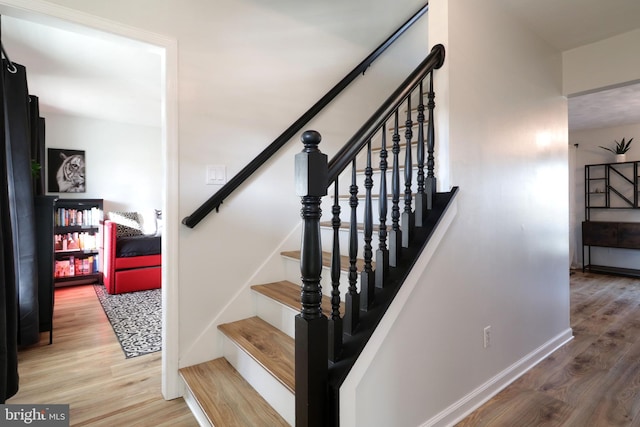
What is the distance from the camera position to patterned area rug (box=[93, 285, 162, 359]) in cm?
252

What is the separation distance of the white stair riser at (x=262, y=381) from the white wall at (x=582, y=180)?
6530 mm

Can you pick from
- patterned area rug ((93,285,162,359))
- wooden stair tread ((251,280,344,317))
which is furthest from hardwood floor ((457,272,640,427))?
patterned area rug ((93,285,162,359))

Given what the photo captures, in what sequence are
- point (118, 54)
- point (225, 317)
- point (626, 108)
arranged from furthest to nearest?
1. point (626, 108)
2. point (118, 54)
3. point (225, 317)

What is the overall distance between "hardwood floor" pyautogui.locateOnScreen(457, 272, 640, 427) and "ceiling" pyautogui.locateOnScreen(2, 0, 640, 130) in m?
2.38

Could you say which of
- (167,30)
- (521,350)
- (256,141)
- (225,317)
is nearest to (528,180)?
(521,350)

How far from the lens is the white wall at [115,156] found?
4867mm

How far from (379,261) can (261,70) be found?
1.57m

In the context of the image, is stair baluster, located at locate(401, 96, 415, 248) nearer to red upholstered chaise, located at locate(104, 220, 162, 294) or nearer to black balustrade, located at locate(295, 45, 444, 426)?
black balustrade, located at locate(295, 45, 444, 426)

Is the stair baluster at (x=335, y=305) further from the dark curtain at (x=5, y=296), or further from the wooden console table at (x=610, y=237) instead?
the wooden console table at (x=610, y=237)

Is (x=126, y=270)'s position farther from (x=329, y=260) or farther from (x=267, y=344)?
(x=329, y=260)

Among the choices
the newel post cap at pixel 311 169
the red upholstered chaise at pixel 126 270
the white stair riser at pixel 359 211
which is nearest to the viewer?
the newel post cap at pixel 311 169

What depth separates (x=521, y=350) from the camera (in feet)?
7.00

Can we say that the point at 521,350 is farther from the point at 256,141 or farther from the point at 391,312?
the point at 256,141

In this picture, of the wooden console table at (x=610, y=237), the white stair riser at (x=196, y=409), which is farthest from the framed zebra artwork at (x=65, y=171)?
the wooden console table at (x=610, y=237)
